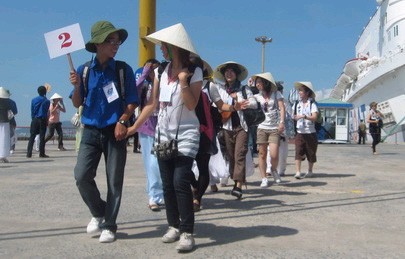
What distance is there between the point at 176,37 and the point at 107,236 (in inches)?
68.0

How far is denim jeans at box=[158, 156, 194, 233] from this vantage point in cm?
384

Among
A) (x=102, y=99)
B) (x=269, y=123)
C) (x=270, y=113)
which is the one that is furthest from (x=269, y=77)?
(x=102, y=99)

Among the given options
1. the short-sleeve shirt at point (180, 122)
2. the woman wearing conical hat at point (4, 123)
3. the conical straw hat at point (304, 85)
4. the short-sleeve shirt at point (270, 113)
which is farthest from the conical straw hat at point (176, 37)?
the woman wearing conical hat at point (4, 123)

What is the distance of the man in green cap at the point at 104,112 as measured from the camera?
407 centimetres

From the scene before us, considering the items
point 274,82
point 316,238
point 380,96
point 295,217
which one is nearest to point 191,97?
point 316,238

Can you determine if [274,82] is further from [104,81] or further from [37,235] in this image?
[37,235]

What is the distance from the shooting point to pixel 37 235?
4.25 metres

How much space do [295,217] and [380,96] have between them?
32961 mm

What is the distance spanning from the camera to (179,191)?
385 cm

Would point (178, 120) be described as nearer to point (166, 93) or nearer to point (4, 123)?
point (166, 93)

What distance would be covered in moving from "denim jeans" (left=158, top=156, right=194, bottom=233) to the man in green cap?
45 cm

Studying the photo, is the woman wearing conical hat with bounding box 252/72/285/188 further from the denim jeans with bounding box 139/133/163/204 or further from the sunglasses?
the sunglasses

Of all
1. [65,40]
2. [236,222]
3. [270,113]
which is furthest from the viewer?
[270,113]

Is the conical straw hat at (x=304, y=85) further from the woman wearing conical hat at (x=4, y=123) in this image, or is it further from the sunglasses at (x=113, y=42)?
the woman wearing conical hat at (x=4, y=123)
